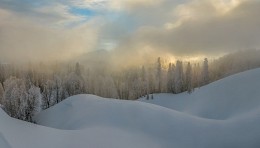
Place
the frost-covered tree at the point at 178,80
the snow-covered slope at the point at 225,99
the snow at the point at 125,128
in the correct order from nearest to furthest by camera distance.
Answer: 1. the snow at the point at 125,128
2. the snow-covered slope at the point at 225,99
3. the frost-covered tree at the point at 178,80

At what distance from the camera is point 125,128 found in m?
47.5

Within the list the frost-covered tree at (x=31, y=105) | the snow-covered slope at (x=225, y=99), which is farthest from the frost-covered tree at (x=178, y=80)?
the frost-covered tree at (x=31, y=105)

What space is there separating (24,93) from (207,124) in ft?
108

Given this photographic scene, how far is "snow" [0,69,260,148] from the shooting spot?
37694 mm

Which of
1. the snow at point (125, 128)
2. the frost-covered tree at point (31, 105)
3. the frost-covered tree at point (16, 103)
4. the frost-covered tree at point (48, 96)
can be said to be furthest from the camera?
the frost-covered tree at point (48, 96)

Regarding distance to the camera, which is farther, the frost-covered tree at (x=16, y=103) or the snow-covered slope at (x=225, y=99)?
the snow-covered slope at (x=225, y=99)

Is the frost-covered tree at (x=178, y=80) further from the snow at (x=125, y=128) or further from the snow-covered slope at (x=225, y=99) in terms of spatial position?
the snow at (x=125, y=128)

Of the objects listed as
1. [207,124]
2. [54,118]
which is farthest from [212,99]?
[54,118]

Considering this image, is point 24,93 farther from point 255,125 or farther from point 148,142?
point 255,125

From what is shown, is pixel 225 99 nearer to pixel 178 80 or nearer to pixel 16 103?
pixel 178 80

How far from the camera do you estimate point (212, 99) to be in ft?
267

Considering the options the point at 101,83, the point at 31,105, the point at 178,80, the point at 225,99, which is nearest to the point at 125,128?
the point at 31,105

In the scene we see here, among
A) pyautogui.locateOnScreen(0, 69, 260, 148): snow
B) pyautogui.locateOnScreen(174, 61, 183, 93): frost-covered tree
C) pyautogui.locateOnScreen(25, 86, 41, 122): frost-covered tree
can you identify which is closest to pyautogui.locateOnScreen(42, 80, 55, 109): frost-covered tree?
pyautogui.locateOnScreen(0, 69, 260, 148): snow

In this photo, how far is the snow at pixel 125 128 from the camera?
37.7m
